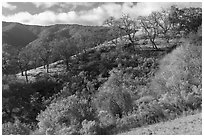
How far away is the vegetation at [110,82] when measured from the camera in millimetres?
23969

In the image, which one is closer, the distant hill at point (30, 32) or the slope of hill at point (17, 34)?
the distant hill at point (30, 32)

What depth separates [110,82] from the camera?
42.5m

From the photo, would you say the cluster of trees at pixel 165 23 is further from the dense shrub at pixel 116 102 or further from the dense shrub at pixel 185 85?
the dense shrub at pixel 116 102

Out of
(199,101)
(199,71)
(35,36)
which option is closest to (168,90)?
(199,71)

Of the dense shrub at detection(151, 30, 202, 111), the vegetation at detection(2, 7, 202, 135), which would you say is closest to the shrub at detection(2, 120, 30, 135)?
the vegetation at detection(2, 7, 202, 135)

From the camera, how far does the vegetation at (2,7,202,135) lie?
23969 mm

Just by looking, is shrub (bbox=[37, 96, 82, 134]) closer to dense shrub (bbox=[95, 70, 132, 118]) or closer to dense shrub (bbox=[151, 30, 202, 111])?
dense shrub (bbox=[95, 70, 132, 118])

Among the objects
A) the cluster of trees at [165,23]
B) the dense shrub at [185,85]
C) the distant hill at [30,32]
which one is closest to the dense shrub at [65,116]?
the dense shrub at [185,85]

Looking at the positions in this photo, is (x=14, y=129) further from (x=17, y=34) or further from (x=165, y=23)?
(x=17, y=34)

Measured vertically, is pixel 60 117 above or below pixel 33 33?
below

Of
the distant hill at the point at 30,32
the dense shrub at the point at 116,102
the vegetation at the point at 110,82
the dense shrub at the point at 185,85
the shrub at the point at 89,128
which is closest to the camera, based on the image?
the shrub at the point at 89,128

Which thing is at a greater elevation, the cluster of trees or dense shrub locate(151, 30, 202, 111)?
the cluster of trees

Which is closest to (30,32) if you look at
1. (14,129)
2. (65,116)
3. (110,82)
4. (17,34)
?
(17,34)

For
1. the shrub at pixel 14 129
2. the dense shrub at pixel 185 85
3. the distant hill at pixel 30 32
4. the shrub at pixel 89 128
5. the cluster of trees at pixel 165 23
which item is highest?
the distant hill at pixel 30 32
